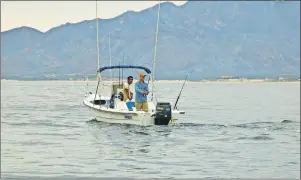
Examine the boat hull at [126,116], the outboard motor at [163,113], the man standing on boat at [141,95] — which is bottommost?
the boat hull at [126,116]

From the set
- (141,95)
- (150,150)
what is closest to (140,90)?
(141,95)

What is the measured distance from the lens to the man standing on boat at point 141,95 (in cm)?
3588

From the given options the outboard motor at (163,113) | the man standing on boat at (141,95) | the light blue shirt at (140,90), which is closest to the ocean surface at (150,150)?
the outboard motor at (163,113)

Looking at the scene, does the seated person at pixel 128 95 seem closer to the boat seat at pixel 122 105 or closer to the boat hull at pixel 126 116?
the boat seat at pixel 122 105

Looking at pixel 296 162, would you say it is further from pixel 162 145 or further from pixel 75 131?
pixel 75 131

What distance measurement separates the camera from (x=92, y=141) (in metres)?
32.2

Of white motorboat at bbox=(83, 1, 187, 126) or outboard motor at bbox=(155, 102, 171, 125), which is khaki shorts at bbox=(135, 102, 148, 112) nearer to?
white motorboat at bbox=(83, 1, 187, 126)

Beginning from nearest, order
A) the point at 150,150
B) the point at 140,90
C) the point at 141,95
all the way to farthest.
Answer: the point at 150,150, the point at 140,90, the point at 141,95

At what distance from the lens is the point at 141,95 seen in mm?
36656

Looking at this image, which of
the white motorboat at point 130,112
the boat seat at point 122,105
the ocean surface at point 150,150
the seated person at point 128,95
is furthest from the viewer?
the boat seat at point 122,105

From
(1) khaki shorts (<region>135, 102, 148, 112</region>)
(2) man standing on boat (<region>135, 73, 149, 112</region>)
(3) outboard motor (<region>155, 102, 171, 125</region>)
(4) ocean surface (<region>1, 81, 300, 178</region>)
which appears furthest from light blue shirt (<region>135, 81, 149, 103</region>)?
(4) ocean surface (<region>1, 81, 300, 178</region>)

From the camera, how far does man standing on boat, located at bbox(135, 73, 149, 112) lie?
118 feet

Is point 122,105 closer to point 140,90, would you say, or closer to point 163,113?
point 140,90

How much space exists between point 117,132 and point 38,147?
23.1ft
